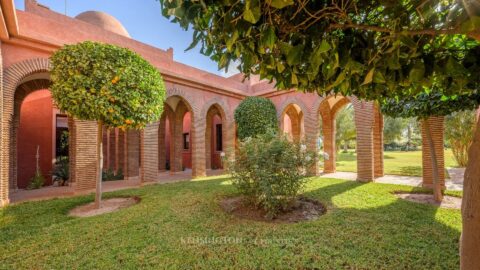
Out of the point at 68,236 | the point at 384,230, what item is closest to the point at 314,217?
the point at 384,230

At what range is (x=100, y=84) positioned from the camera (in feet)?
15.4

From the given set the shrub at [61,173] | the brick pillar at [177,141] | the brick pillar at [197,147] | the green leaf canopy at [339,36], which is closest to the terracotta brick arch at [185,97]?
the brick pillar at [197,147]

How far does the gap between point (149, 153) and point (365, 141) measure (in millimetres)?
8496

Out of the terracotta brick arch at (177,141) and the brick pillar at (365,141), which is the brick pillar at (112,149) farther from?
the brick pillar at (365,141)

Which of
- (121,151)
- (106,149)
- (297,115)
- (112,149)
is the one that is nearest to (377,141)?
(297,115)

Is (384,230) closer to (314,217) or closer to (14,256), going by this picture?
(314,217)

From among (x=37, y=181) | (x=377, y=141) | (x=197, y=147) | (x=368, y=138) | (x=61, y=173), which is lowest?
(x=37, y=181)

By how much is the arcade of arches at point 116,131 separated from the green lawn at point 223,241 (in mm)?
1754

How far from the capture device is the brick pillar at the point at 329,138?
11383 millimetres

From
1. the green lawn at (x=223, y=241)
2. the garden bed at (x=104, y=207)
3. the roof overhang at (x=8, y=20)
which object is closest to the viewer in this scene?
the green lawn at (x=223, y=241)

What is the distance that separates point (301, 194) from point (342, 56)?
203 inches

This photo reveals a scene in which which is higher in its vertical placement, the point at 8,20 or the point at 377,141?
the point at 8,20

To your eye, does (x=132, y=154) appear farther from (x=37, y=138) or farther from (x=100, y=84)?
(x=100, y=84)

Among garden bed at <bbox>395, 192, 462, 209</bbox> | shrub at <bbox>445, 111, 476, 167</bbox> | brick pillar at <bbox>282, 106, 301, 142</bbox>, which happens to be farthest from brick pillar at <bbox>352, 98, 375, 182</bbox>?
shrub at <bbox>445, 111, 476, 167</bbox>
